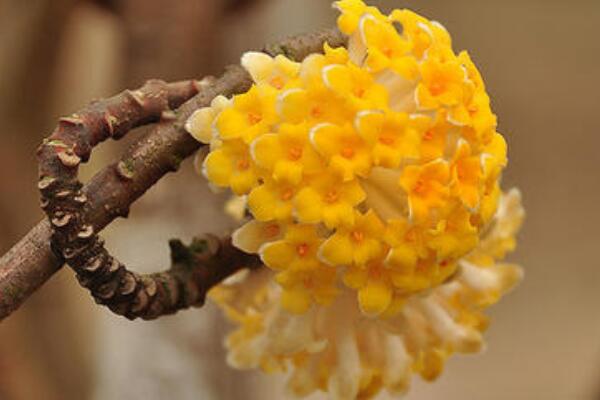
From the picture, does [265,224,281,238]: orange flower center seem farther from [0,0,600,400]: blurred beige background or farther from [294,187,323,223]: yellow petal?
[0,0,600,400]: blurred beige background

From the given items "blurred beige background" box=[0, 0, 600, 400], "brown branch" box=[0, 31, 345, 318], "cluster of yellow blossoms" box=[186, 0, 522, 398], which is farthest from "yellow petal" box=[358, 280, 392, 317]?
"blurred beige background" box=[0, 0, 600, 400]

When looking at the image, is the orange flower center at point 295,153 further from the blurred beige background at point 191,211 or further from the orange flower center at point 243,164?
the blurred beige background at point 191,211

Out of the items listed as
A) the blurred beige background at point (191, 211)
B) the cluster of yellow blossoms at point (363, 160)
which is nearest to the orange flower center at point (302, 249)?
the cluster of yellow blossoms at point (363, 160)

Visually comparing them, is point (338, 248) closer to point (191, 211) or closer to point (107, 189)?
point (107, 189)

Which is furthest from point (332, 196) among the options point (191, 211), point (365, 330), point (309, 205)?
point (191, 211)

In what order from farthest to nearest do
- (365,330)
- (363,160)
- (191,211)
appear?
(191,211) → (365,330) → (363,160)

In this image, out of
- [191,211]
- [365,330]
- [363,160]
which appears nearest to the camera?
[363,160]
